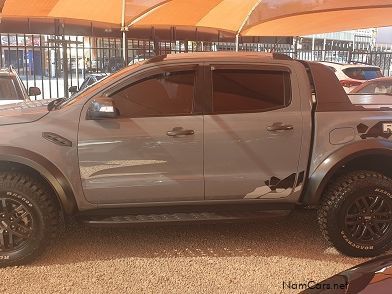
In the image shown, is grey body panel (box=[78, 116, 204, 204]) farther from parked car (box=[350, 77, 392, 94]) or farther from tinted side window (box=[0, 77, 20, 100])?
parked car (box=[350, 77, 392, 94])

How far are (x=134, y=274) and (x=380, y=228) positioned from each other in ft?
7.37

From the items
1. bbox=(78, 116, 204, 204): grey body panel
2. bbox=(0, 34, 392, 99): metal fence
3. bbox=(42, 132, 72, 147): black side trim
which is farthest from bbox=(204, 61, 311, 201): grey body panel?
bbox=(0, 34, 392, 99): metal fence

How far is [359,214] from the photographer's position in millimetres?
4113

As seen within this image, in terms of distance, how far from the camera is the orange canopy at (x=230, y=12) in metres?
9.89

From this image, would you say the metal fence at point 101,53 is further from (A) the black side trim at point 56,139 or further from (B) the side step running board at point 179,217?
(B) the side step running board at point 179,217

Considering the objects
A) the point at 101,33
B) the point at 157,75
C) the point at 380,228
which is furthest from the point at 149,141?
the point at 101,33

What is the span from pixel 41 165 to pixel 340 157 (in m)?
2.56

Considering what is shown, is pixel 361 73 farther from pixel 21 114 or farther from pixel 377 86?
pixel 21 114

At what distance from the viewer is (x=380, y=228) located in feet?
13.6

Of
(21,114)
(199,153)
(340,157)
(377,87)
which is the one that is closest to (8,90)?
(21,114)

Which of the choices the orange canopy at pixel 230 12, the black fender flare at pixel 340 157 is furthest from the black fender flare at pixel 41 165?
the orange canopy at pixel 230 12

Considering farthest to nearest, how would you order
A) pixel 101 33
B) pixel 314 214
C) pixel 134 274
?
pixel 101 33 → pixel 314 214 → pixel 134 274

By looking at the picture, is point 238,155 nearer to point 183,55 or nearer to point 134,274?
point 183,55

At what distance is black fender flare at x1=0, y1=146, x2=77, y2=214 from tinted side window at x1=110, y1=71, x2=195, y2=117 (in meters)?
0.75
